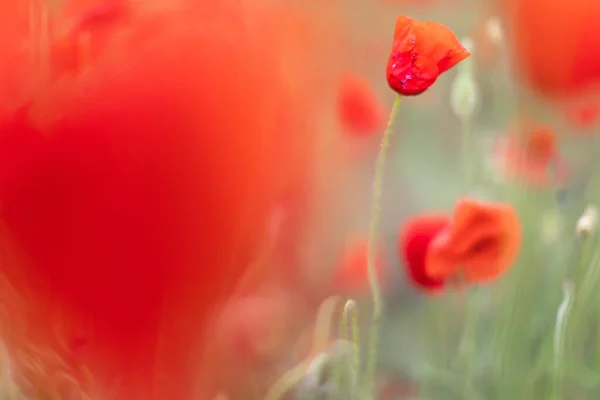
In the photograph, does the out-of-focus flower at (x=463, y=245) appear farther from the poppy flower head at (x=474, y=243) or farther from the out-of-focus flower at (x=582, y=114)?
the out-of-focus flower at (x=582, y=114)

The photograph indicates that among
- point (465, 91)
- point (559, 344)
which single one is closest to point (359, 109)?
point (465, 91)

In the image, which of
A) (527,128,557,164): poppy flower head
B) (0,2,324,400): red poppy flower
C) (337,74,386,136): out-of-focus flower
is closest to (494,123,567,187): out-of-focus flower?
(527,128,557,164): poppy flower head

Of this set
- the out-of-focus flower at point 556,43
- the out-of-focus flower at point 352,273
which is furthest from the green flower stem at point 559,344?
the out-of-focus flower at point 556,43

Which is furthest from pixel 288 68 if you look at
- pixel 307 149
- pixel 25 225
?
pixel 25 225

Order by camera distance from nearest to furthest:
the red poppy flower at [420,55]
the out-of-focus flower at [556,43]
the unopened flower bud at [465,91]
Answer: the red poppy flower at [420,55] → the unopened flower bud at [465,91] → the out-of-focus flower at [556,43]

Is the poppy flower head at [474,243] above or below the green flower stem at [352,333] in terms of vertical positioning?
above

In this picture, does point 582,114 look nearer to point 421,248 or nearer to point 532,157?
point 532,157

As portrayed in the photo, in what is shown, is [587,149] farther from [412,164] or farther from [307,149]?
[307,149]

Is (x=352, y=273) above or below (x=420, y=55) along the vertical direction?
below
